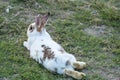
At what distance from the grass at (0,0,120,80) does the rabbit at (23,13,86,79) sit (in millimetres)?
103

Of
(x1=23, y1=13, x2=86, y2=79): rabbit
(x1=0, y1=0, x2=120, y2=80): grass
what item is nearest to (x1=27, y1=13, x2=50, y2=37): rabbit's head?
(x1=23, y1=13, x2=86, y2=79): rabbit

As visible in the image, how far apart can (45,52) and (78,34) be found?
48.2 inches

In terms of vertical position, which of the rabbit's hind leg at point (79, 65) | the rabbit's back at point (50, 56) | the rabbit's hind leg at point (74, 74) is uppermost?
the rabbit's back at point (50, 56)

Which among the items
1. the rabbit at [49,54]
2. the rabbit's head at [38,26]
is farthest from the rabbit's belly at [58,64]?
the rabbit's head at [38,26]

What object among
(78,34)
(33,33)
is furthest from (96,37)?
(33,33)

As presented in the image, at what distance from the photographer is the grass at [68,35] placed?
5184mm

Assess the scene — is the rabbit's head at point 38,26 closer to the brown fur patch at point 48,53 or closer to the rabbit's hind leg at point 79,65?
the brown fur patch at point 48,53

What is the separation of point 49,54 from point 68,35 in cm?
121

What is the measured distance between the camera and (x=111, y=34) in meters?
6.29

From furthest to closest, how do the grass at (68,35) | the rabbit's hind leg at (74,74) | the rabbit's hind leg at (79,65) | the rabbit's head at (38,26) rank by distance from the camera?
the rabbit's head at (38,26)
the grass at (68,35)
the rabbit's hind leg at (79,65)
the rabbit's hind leg at (74,74)

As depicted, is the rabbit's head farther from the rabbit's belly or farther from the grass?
the rabbit's belly

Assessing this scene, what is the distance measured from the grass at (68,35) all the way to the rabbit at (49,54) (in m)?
0.10

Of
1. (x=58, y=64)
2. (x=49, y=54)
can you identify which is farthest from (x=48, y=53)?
(x=58, y=64)

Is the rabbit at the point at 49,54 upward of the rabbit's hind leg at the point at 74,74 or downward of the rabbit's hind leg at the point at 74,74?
upward
